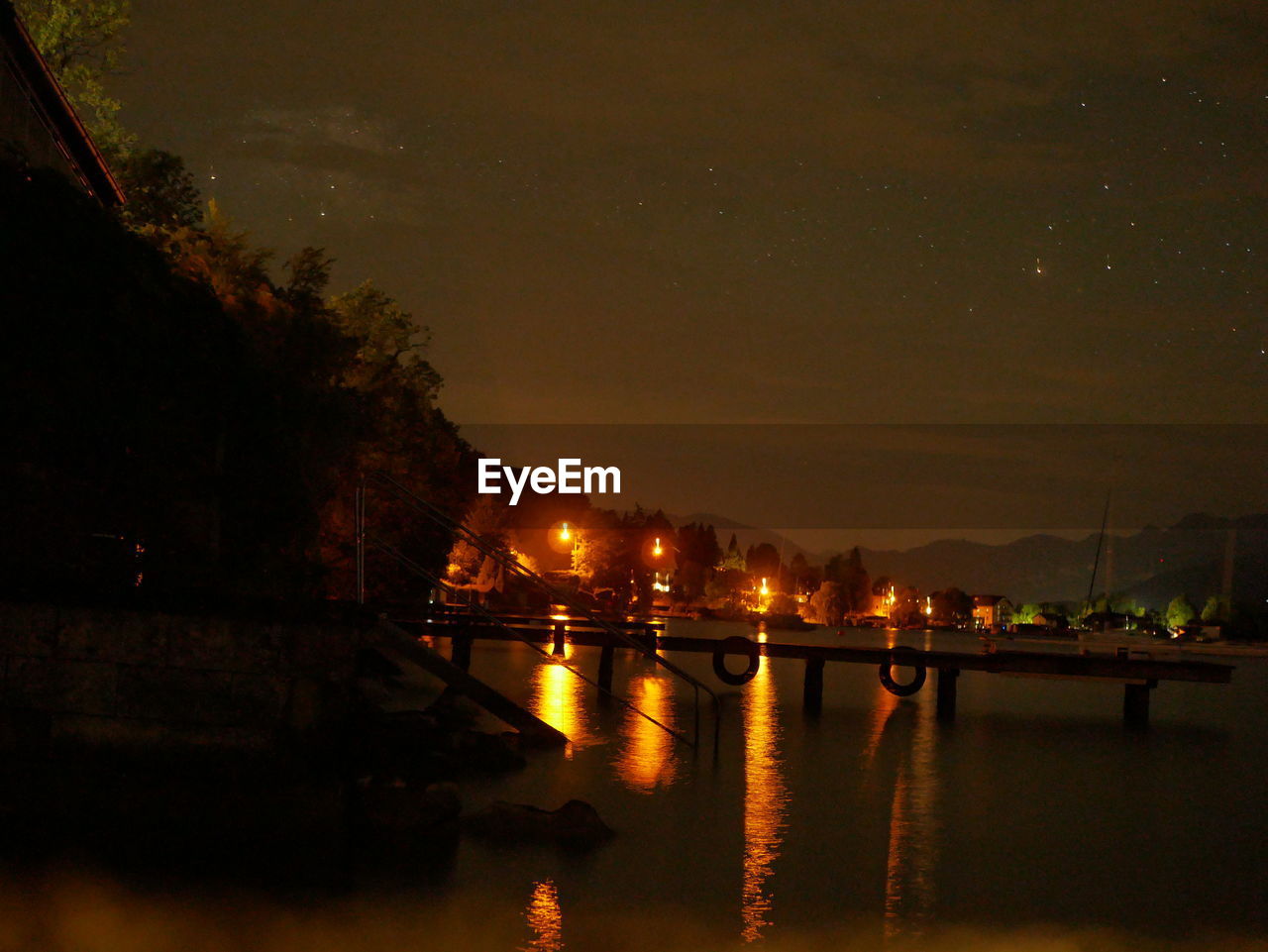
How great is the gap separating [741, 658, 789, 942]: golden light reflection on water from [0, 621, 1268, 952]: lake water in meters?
0.05

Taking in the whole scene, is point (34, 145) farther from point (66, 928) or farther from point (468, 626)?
point (66, 928)

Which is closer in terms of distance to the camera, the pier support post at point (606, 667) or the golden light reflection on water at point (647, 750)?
the golden light reflection on water at point (647, 750)

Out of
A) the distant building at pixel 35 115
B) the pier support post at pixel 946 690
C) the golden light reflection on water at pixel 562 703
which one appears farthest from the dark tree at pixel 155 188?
the pier support post at pixel 946 690

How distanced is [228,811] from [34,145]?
17.1 m

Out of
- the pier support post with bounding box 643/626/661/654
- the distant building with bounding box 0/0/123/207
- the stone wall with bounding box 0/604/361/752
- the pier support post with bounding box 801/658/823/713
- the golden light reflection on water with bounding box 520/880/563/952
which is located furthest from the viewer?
the pier support post with bounding box 801/658/823/713

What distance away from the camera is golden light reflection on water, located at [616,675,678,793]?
2050cm

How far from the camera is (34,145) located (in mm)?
24234

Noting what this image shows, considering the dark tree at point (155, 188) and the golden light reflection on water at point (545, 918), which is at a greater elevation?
the dark tree at point (155, 188)

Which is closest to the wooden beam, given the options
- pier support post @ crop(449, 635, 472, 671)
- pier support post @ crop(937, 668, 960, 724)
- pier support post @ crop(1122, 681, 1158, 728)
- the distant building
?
the distant building

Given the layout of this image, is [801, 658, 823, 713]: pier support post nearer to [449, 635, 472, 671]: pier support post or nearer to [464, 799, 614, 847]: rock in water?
[449, 635, 472, 671]: pier support post

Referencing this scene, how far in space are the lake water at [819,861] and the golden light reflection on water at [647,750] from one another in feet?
0.32

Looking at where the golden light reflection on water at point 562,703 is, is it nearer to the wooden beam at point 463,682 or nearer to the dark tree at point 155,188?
the wooden beam at point 463,682

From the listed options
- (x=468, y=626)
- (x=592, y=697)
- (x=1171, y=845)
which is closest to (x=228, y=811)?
(x=1171, y=845)

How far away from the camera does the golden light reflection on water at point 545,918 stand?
11242mm
